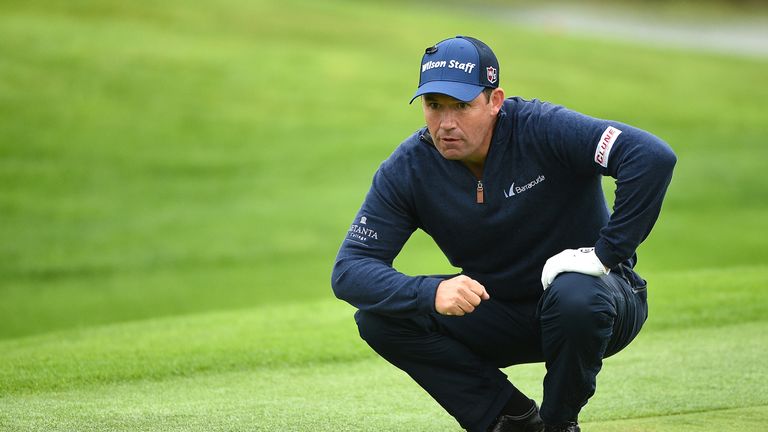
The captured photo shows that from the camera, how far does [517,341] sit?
3967 mm

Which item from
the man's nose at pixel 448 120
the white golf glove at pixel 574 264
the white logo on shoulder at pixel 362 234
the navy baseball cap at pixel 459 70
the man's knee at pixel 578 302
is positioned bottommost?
the man's knee at pixel 578 302

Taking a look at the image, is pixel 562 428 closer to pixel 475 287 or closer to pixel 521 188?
pixel 475 287

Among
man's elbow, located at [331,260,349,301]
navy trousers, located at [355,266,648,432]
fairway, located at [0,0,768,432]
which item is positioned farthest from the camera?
fairway, located at [0,0,768,432]

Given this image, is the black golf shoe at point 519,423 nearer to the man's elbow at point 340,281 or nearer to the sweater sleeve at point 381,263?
the sweater sleeve at point 381,263

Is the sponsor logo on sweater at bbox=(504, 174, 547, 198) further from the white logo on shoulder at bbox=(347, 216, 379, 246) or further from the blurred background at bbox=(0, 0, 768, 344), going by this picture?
the blurred background at bbox=(0, 0, 768, 344)

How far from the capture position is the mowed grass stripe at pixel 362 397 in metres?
4.26

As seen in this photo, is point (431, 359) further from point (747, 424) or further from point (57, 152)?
point (57, 152)

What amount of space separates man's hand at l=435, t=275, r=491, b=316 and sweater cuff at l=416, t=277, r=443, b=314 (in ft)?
0.13

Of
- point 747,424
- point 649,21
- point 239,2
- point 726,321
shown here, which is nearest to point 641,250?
point 726,321

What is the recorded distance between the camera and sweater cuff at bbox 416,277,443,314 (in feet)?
11.6

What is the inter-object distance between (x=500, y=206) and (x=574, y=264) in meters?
0.38

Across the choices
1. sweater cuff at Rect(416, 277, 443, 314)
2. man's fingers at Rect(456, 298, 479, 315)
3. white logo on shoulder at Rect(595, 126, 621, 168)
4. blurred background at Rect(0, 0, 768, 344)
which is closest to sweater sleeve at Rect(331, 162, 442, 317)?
sweater cuff at Rect(416, 277, 443, 314)

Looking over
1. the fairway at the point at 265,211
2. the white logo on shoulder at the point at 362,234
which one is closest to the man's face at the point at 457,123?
the white logo on shoulder at the point at 362,234

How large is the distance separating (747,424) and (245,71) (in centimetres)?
1535
